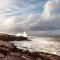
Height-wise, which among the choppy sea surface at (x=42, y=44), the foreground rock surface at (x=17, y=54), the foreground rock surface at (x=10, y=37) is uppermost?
the foreground rock surface at (x=10, y=37)

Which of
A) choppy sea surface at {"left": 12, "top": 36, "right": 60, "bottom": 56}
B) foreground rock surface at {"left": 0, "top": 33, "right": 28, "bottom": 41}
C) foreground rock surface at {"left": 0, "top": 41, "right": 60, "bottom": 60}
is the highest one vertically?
foreground rock surface at {"left": 0, "top": 33, "right": 28, "bottom": 41}

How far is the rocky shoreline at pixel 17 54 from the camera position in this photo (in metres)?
1.75

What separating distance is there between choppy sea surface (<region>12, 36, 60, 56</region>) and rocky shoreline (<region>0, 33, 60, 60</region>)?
0.04 metres

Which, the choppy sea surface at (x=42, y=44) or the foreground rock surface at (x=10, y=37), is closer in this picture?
the choppy sea surface at (x=42, y=44)

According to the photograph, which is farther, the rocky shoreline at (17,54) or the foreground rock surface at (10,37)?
the foreground rock surface at (10,37)

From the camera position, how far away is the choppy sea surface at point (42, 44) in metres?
1.73

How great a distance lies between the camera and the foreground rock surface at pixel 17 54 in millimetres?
1751

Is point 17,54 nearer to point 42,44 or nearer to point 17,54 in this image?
point 17,54

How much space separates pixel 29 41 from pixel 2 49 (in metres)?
0.31

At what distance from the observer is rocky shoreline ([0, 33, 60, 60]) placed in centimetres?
175

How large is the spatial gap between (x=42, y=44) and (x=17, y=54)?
0.94 ft

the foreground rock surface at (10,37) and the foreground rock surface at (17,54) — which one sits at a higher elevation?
the foreground rock surface at (10,37)

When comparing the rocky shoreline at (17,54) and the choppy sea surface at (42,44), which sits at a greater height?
the choppy sea surface at (42,44)

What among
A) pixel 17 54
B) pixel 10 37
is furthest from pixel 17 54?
pixel 10 37
